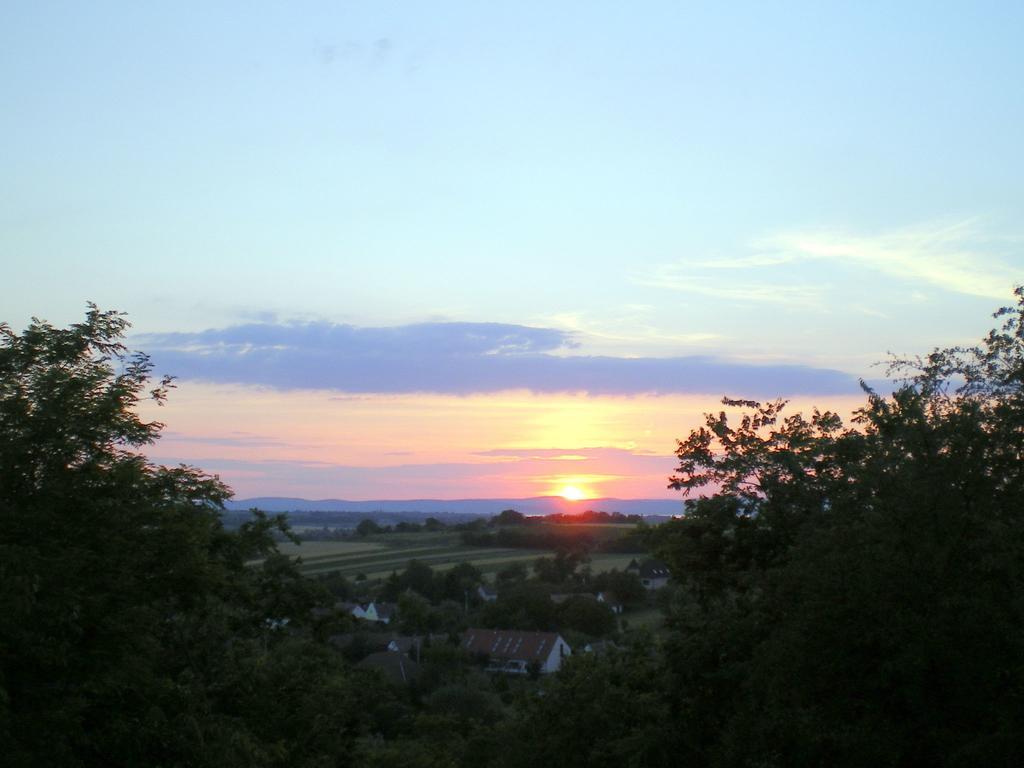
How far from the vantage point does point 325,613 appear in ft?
58.0

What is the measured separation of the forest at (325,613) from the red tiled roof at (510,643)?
1399 inches

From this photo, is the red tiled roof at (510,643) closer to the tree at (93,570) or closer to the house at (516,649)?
the house at (516,649)

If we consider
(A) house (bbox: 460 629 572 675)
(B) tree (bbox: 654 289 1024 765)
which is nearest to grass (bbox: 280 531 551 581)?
(A) house (bbox: 460 629 572 675)

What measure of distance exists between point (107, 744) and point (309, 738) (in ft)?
14.7

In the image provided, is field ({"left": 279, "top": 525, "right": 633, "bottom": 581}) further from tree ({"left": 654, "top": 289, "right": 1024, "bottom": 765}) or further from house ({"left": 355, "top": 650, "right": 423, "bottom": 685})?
tree ({"left": 654, "top": 289, "right": 1024, "bottom": 765})

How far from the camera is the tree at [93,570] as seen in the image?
9844mm

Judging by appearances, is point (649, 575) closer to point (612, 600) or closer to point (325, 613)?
point (612, 600)

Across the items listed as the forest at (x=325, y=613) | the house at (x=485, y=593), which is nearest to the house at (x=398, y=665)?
the house at (x=485, y=593)

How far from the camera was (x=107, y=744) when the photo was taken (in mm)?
10758

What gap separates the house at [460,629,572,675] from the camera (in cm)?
5153

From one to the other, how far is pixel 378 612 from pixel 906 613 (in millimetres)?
57718

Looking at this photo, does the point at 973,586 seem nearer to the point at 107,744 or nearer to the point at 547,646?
the point at 107,744

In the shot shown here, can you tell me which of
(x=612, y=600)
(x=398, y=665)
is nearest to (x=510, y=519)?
(x=612, y=600)

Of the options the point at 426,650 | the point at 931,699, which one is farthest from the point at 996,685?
the point at 426,650
